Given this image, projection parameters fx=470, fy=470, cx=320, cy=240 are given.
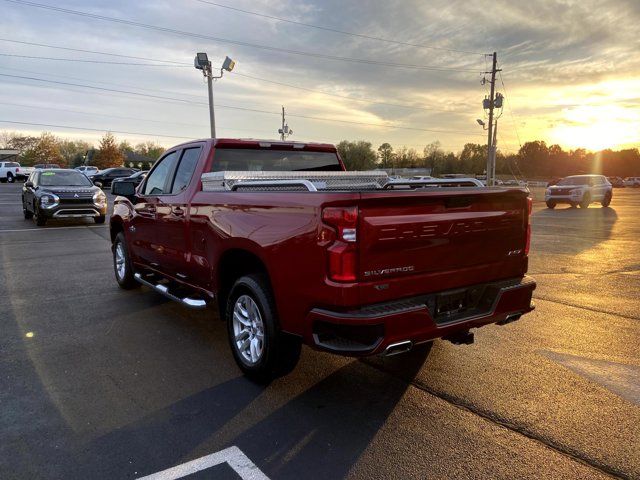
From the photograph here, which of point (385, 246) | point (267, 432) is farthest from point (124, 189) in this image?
point (385, 246)

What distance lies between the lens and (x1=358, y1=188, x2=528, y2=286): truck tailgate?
2939 millimetres

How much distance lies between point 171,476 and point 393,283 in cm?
173

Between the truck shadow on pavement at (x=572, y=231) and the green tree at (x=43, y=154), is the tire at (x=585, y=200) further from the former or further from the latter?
the green tree at (x=43, y=154)

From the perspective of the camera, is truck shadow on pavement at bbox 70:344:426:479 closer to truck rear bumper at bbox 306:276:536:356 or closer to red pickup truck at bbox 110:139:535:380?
red pickup truck at bbox 110:139:535:380

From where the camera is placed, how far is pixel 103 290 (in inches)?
270

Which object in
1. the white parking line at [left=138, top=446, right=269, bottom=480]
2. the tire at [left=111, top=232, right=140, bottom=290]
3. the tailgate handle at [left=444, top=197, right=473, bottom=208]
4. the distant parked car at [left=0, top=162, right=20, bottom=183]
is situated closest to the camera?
the white parking line at [left=138, top=446, right=269, bottom=480]

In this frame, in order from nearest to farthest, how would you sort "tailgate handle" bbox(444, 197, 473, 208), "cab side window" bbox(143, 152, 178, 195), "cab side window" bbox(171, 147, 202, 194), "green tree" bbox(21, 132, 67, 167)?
"tailgate handle" bbox(444, 197, 473, 208) → "cab side window" bbox(171, 147, 202, 194) → "cab side window" bbox(143, 152, 178, 195) → "green tree" bbox(21, 132, 67, 167)

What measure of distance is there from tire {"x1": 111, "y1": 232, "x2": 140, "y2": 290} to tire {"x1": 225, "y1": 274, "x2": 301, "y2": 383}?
A: 3.16 m

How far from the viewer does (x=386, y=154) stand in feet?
355

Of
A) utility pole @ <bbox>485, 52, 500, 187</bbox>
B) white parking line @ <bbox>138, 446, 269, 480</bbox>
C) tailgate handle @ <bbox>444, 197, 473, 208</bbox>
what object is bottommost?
white parking line @ <bbox>138, 446, 269, 480</bbox>

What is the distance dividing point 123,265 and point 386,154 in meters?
105

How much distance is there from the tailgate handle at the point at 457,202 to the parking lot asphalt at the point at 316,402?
143 centimetres

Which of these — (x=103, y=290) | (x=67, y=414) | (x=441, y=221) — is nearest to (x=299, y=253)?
(x=441, y=221)

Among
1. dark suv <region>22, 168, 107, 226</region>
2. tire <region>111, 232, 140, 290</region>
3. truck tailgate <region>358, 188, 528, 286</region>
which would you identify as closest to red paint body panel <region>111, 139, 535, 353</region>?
truck tailgate <region>358, 188, 528, 286</region>
